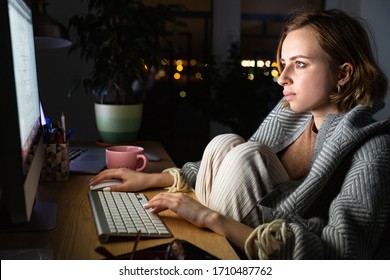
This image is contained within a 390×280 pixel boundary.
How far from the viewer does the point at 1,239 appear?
2.19 ft

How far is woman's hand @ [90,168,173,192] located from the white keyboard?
62mm

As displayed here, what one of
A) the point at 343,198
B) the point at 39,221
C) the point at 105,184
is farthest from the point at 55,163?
the point at 343,198

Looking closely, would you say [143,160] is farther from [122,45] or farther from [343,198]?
[122,45]

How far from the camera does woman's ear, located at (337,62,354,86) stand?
972 mm

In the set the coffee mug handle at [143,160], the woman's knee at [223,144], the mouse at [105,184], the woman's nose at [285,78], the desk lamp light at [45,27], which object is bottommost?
the mouse at [105,184]

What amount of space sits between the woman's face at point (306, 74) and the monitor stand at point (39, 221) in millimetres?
557

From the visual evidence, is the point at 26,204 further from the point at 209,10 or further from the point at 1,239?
the point at 209,10

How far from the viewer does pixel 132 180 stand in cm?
95

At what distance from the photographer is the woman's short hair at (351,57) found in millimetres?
964

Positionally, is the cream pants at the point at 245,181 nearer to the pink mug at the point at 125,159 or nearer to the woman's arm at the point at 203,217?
the woman's arm at the point at 203,217

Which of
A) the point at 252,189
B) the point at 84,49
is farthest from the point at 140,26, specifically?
the point at 252,189

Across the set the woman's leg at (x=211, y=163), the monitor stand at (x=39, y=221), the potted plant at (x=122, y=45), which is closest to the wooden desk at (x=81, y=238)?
the monitor stand at (x=39, y=221)

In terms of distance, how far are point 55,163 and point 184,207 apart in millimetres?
412

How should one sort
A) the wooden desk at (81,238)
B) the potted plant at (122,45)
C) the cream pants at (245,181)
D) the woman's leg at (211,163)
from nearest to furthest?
the wooden desk at (81,238) < the cream pants at (245,181) < the woman's leg at (211,163) < the potted plant at (122,45)
